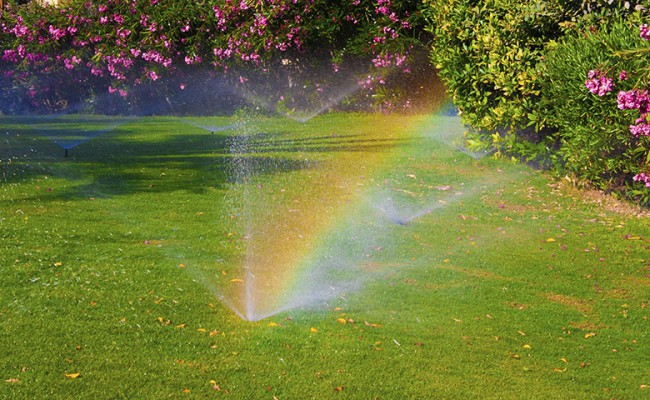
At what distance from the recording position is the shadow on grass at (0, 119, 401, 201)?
11039 millimetres

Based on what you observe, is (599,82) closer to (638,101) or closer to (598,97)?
(598,97)

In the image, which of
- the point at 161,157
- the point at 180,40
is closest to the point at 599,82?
the point at 161,157

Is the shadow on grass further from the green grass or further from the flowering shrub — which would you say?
the flowering shrub

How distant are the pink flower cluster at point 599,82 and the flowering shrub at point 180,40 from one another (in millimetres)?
7053

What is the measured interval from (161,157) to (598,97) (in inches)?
277

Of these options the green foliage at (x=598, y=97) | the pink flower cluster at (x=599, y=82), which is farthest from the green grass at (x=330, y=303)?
the pink flower cluster at (x=599, y=82)

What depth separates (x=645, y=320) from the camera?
6672 millimetres

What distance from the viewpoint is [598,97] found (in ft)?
28.3

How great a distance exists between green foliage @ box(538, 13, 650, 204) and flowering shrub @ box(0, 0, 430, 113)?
5808 millimetres

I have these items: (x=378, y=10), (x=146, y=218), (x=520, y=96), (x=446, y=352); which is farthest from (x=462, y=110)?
(x=446, y=352)

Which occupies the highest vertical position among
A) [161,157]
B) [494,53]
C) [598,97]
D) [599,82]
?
[494,53]

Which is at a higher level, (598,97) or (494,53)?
(494,53)

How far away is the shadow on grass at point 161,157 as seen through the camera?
36.2 ft

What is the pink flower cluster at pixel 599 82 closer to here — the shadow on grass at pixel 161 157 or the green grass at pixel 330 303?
the green grass at pixel 330 303
